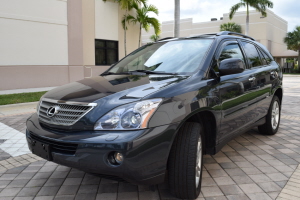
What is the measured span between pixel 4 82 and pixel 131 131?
10.6 metres

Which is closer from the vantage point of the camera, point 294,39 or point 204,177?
point 204,177

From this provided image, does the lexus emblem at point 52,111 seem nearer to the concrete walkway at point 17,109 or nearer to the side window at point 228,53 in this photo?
the side window at point 228,53

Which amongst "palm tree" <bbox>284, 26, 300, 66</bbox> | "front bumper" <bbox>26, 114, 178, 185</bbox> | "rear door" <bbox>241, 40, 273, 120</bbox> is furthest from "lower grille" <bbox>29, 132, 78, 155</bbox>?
"palm tree" <bbox>284, 26, 300, 66</bbox>

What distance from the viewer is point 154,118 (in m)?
2.36

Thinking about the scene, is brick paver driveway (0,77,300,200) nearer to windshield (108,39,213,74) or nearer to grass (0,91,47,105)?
windshield (108,39,213,74)

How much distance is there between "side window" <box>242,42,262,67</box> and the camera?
14.1 ft

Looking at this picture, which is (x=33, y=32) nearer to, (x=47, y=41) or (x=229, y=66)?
(x=47, y=41)

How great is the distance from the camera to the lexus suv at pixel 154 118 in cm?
232

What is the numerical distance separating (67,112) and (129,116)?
635 mm

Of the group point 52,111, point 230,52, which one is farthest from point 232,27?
point 52,111

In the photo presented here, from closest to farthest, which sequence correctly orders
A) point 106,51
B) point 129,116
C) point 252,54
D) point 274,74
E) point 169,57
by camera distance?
point 129,116 → point 169,57 → point 252,54 → point 274,74 → point 106,51

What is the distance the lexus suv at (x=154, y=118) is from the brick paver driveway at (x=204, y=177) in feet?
1.43

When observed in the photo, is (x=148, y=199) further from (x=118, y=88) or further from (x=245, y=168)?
(x=245, y=168)

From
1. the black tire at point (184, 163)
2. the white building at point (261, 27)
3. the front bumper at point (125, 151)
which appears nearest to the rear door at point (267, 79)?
the black tire at point (184, 163)
